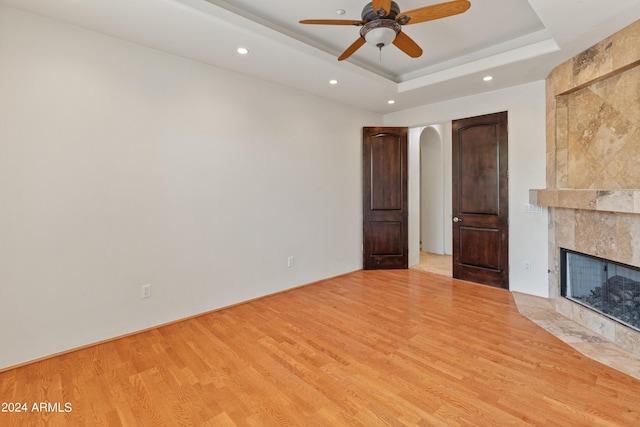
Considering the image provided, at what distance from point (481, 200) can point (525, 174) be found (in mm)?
616

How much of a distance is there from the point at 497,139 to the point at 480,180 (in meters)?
0.58

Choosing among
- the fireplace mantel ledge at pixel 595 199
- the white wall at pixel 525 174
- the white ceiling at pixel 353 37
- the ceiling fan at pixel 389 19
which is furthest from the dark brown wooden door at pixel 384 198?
the ceiling fan at pixel 389 19

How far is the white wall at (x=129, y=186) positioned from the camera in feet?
7.73

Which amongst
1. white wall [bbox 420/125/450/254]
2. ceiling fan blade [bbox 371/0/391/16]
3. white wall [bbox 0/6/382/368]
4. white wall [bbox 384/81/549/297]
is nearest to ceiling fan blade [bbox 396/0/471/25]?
ceiling fan blade [bbox 371/0/391/16]

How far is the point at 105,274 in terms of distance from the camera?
273 cm

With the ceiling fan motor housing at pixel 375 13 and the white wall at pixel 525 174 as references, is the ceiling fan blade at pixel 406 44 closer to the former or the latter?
the ceiling fan motor housing at pixel 375 13

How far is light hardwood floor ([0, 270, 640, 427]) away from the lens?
1.80 m

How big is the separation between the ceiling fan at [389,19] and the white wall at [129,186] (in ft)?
5.52

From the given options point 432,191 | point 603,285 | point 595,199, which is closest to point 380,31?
point 595,199

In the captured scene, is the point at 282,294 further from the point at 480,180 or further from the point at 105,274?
the point at 480,180

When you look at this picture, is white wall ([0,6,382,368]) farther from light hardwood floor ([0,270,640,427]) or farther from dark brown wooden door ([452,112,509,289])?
dark brown wooden door ([452,112,509,289])

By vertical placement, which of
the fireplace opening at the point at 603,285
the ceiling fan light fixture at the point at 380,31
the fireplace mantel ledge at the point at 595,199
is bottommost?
the fireplace opening at the point at 603,285

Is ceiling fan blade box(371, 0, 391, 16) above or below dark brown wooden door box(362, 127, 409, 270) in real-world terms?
above

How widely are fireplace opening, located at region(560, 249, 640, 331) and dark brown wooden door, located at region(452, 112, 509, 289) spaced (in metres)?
0.79
